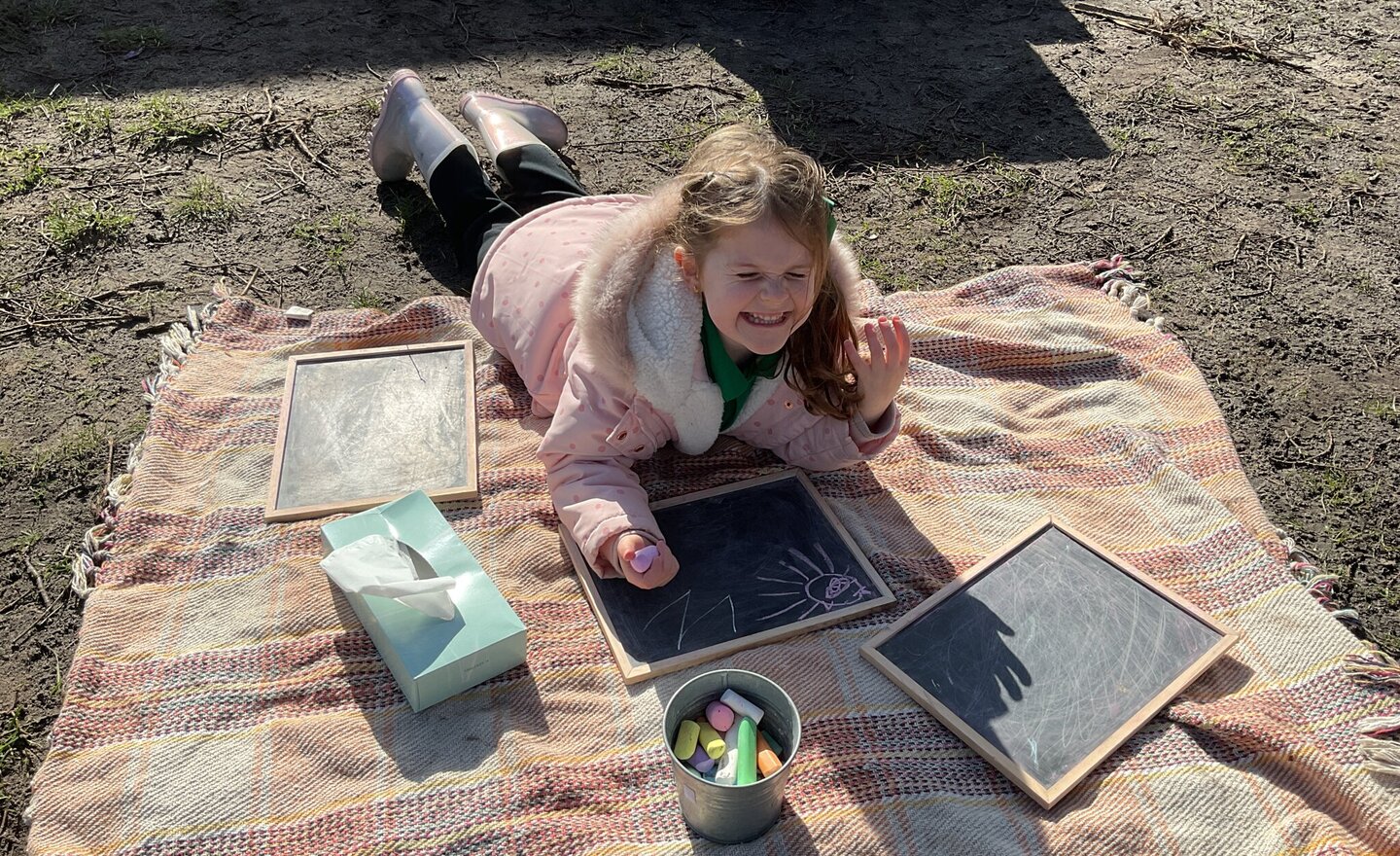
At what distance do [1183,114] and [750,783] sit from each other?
469cm

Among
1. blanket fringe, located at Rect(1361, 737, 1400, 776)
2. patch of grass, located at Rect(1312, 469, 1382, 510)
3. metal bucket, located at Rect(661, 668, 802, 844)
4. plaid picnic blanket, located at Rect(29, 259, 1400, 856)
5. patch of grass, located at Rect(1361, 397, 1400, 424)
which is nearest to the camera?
metal bucket, located at Rect(661, 668, 802, 844)

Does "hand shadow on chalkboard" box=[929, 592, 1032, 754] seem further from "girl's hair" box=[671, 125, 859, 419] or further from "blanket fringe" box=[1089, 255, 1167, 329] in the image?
"blanket fringe" box=[1089, 255, 1167, 329]

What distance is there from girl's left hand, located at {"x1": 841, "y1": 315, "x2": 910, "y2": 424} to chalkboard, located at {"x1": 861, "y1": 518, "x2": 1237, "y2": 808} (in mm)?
539

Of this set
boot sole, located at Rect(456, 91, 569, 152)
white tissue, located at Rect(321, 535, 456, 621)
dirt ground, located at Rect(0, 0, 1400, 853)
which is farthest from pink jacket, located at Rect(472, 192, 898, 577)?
boot sole, located at Rect(456, 91, 569, 152)

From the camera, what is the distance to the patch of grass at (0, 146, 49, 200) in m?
4.32

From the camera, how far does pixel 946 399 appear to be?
11.1 ft

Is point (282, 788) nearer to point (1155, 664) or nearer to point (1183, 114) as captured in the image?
point (1155, 664)

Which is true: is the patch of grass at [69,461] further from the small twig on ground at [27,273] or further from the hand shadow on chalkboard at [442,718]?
the hand shadow on chalkboard at [442,718]

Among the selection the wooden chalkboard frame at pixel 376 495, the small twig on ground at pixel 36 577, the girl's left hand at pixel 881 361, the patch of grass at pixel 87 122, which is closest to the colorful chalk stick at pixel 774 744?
the girl's left hand at pixel 881 361

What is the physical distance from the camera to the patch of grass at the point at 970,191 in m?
4.57

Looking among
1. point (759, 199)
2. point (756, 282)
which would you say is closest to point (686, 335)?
point (756, 282)

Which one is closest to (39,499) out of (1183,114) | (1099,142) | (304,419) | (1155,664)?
(304,419)

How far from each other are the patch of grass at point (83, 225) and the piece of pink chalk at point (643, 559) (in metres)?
2.91

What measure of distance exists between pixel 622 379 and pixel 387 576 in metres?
0.77
